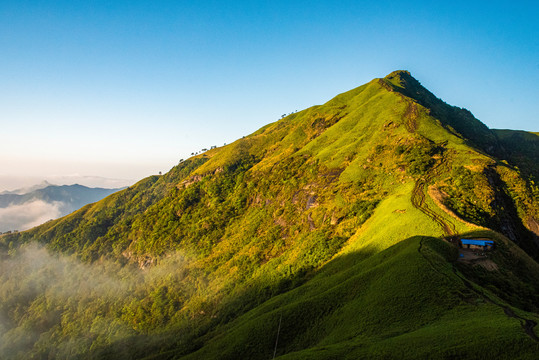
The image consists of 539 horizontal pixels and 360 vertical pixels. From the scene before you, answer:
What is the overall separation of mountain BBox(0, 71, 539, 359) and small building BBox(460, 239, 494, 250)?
1351 millimetres

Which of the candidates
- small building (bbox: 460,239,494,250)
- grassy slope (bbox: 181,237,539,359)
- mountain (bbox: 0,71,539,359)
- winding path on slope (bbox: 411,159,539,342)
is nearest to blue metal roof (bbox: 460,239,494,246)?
small building (bbox: 460,239,494,250)

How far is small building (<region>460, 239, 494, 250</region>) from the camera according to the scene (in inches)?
1884

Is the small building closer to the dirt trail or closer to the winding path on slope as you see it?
the winding path on slope

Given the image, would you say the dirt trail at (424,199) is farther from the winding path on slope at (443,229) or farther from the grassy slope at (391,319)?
the grassy slope at (391,319)

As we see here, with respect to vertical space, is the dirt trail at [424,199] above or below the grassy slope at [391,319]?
above

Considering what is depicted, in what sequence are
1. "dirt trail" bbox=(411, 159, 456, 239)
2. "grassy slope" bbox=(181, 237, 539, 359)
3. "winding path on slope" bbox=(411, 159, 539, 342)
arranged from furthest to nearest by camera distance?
1. "dirt trail" bbox=(411, 159, 456, 239)
2. "winding path on slope" bbox=(411, 159, 539, 342)
3. "grassy slope" bbox=(181, 237, 539, 359)

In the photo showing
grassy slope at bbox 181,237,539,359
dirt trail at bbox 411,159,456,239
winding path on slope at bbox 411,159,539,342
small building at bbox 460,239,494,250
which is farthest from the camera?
dirt trail at bbox 411,159,456,239

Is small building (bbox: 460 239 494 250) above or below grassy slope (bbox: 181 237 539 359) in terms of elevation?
above

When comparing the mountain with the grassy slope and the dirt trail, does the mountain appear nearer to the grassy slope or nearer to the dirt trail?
the grassy slope

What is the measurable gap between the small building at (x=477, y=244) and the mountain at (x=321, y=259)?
4.43 ft

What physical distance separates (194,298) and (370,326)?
77.7 metres

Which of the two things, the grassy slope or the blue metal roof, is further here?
the blue metal roof

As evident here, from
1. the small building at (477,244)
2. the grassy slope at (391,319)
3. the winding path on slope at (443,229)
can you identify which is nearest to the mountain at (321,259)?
the grassy slope at (391,319)

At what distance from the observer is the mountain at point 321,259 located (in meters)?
37.5
